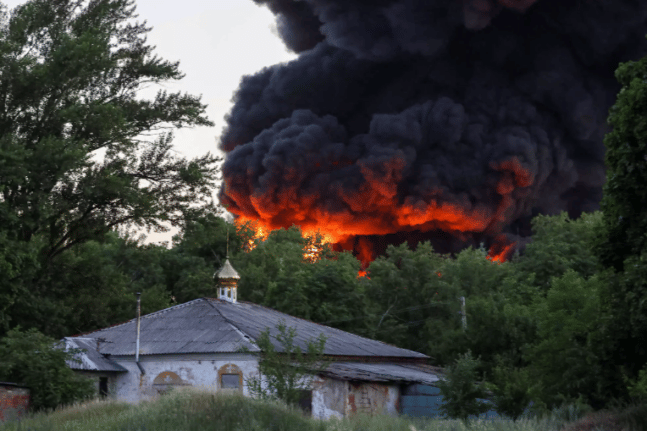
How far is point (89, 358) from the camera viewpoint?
28.0 m

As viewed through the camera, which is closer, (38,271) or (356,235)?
(38,271)

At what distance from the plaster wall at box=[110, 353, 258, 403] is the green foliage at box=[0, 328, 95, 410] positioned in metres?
1.98

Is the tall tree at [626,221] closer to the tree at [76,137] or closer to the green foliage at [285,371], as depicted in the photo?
the green foliage at [285,371]

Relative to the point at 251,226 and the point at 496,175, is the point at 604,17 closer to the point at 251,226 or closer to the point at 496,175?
the point at 496,175

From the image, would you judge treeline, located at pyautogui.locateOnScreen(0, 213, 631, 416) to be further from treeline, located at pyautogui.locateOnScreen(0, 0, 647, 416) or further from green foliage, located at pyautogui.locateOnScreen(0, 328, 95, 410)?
green foliage, located at pyautogui.locateOnScreen(0, 328, 95, 410)

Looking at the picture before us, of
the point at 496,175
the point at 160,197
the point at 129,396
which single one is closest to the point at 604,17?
the point at 496,175

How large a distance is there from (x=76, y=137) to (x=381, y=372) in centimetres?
1414

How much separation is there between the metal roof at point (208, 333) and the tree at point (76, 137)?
3550 mm

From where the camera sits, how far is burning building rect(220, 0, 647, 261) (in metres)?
66.8

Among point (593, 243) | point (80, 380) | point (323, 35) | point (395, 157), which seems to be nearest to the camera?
point (593, 243)

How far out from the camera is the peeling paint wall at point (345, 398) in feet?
86.9

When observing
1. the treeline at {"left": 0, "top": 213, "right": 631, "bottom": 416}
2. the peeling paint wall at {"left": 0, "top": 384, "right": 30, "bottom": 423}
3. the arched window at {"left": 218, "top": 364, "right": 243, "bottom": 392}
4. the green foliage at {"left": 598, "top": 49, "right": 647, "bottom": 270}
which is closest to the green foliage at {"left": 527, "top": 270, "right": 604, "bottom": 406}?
the treeline at {"left": 0, "top": 213, "right": 631, "bottom": 416}

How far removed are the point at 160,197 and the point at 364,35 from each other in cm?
4570

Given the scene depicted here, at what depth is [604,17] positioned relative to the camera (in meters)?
68.8
